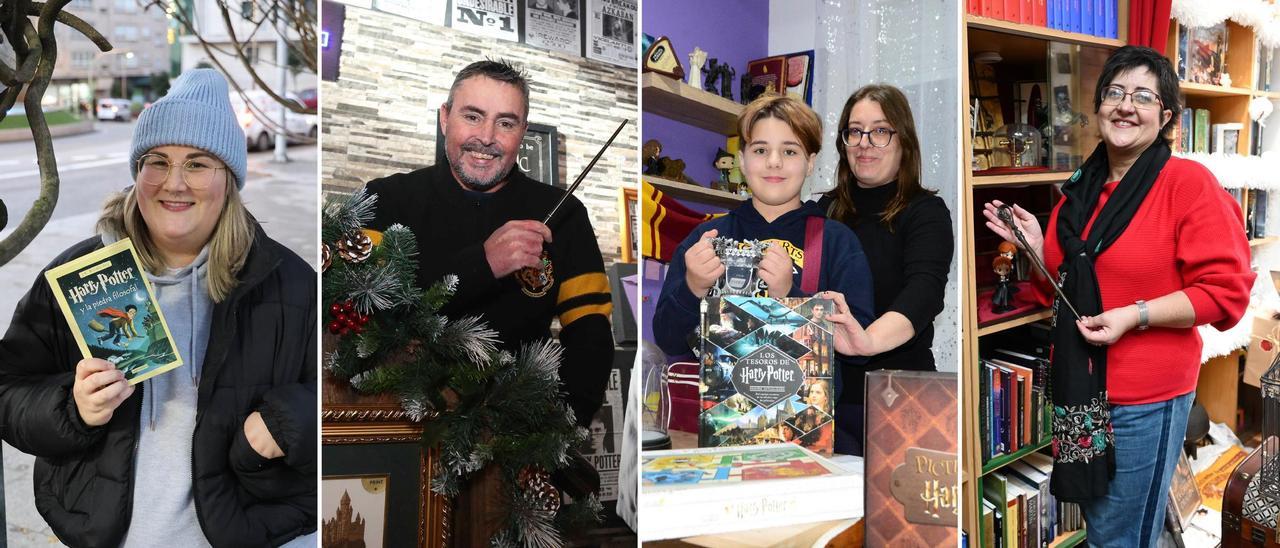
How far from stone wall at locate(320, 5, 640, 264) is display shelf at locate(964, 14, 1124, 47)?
83 cm

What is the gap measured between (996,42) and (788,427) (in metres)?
1.10

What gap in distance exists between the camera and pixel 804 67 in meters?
1.82

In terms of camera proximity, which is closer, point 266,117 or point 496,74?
point 266,117

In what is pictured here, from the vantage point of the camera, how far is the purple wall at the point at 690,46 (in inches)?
70.9

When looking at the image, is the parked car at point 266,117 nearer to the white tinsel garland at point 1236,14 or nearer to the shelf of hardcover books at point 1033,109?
the shelf of hardcover books at point 1033,109

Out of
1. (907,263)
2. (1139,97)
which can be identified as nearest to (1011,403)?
(907,263)

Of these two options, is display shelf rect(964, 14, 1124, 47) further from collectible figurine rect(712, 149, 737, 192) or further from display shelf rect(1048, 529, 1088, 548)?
display shelf rect(1048, 529, 1088, 548)

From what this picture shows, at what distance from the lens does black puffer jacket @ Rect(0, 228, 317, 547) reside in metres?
1.53

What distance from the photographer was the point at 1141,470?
2201mm

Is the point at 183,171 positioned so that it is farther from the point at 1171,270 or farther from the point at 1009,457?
the point at 1171,270

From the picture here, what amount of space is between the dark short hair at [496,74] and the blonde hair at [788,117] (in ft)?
1.51

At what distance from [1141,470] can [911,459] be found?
28.9 inches

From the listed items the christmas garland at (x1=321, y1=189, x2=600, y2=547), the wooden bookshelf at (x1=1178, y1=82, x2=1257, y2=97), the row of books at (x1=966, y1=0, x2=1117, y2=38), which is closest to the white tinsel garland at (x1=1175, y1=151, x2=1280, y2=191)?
the wooden bookshelf at (x1=1178, y1=82, x2=1257, y2=97)

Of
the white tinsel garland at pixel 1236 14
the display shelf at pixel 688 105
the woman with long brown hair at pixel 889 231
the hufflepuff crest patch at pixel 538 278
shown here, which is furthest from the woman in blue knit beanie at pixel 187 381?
the white tinsel garland at pixel 1236 14
